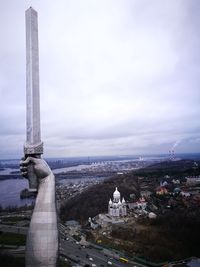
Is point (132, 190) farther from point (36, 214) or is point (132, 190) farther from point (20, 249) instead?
point (36, 214)

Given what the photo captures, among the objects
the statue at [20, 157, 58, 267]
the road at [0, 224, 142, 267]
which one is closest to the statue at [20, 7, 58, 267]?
the statue at [20, 157, 58, 267]

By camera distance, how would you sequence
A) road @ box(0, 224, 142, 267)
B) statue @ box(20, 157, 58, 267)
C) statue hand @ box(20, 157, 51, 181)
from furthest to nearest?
road @ box(0, 224, 142, 267) < statue hand @ box(20, 157, 51, 181) < statue @ box(20, 157, 58, 267)

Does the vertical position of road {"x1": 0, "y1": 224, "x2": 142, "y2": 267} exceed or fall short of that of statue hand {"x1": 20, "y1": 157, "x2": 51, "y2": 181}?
it falls short

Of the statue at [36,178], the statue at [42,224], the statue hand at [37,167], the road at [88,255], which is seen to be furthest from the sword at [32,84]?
the road at [88,255]

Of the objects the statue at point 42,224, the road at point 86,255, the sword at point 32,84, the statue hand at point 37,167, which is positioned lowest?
the road at point 86,255

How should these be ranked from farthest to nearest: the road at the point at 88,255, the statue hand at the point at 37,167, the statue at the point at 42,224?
the road at the point at 88,255 < the statue hand at the point at 37,167 < the statue at the point at 42,224

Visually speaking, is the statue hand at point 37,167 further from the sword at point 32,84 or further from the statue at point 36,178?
the sword at point 32,84

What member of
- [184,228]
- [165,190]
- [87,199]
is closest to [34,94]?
[184,228]

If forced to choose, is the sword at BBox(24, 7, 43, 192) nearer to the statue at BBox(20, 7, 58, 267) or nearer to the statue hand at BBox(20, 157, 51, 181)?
the statue at BBox(20, 7, 58, 267)

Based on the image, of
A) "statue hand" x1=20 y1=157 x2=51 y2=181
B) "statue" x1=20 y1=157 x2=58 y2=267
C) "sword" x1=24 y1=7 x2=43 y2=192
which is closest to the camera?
"statue" x1=20 y1=157 x2=58 y2=267
